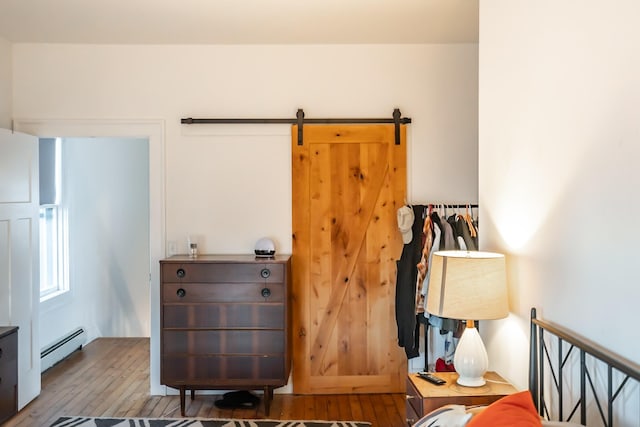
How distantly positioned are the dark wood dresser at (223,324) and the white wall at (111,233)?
2.13 metres

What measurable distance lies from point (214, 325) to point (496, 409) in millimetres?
2390

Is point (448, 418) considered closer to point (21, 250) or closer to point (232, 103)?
point (232, 103)

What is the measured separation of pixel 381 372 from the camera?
13.1ft

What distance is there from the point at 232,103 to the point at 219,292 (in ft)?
4.73

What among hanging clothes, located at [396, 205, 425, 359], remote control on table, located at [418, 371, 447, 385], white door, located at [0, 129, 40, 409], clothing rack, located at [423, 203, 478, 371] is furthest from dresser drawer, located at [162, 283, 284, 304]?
remote control on table, located at [418, 371, 447, 385]

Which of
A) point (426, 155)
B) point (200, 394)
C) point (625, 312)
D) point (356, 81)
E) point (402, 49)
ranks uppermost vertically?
point (402, 49)

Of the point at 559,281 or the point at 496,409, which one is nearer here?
the point at 496,409

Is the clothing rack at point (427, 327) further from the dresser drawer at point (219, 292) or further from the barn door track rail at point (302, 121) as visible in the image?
the dresser drawer at point (219, 292)

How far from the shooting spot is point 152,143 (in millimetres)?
4008

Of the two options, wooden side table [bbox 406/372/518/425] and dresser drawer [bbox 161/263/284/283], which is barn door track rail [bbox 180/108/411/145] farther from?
wooden side table [bbox 406/372/518/425]

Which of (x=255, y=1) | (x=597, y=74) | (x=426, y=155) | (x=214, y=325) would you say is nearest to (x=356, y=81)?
(x=426, y=155)

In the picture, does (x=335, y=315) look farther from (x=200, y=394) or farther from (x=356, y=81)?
(x=356, y=81)

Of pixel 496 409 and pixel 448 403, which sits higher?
pixel 496 409

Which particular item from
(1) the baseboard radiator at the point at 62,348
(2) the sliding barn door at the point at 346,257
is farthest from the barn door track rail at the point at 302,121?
(1) the baseboard radiator at the point at 62,348
